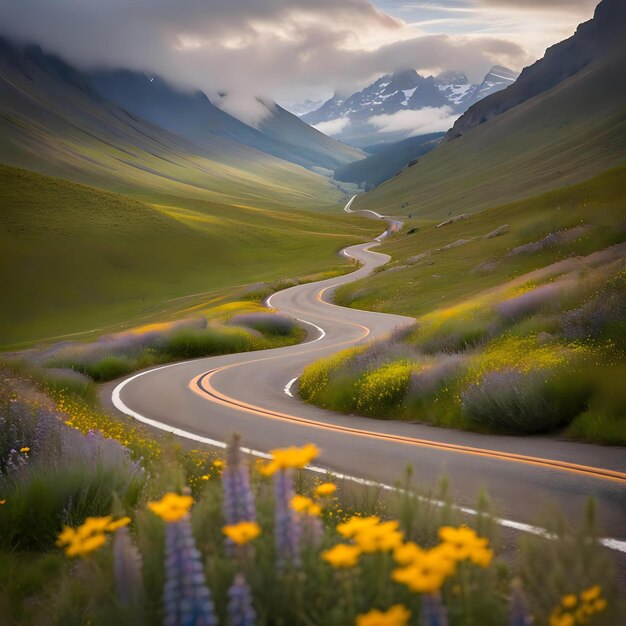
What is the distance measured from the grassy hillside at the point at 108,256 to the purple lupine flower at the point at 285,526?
54307mm

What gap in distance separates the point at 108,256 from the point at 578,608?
7992cm

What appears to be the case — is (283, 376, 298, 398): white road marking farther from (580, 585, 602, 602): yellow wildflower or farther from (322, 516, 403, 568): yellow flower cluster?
(322, 516, 403, 568): yellow flower cluster

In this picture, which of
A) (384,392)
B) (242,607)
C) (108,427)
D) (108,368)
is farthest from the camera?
(108,368)

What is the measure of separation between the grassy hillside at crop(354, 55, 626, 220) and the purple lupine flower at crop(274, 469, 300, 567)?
102 meters

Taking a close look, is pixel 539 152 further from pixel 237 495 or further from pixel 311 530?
pixel 237 495

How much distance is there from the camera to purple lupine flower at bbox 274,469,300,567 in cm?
269

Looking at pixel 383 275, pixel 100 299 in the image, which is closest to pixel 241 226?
pixel 100 299

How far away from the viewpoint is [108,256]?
253 feet

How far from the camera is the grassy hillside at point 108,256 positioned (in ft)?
203

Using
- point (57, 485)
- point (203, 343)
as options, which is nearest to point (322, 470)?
point (57, 485)

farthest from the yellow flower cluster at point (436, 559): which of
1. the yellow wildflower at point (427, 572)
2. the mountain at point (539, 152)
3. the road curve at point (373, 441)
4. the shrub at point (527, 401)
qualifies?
the mountain at point (539, 152)

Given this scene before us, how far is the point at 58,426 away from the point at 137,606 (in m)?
5.76

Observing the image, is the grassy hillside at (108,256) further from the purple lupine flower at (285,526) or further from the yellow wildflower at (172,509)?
the yellow wildflower at (172,509)

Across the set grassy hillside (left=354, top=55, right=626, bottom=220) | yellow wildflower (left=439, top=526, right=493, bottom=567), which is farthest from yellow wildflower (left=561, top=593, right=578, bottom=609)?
grassy hillside (left=354, top=55, right=626, bottom=220)
